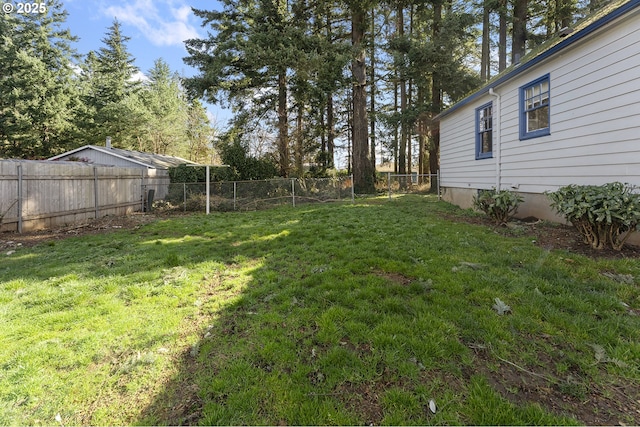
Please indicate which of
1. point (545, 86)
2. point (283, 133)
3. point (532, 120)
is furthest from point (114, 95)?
point (545, 86)

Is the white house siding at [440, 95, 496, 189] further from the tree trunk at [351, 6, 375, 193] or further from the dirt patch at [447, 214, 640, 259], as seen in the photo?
the tree trunk at [351, 6, 375, 193]

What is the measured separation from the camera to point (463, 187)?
10.7m

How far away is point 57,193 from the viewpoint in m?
8.92

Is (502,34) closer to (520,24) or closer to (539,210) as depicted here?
(520,24)

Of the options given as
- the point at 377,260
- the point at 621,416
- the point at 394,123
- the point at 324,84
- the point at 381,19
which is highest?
the point at 381,19

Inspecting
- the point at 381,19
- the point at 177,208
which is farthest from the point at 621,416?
the point at 381,19

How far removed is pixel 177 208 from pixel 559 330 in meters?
13.2

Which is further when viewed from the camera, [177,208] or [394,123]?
[394,123]

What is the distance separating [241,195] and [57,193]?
5978 millimetres

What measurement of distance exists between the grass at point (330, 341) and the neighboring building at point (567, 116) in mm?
2144

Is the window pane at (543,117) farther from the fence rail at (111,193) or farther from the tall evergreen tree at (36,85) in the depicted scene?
the tall evergreen tree at (36,85)

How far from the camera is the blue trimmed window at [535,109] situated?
21.9 feet

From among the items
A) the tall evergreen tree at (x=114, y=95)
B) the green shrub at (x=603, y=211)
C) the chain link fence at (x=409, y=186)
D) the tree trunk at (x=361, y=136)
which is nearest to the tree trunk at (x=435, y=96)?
the chain link fence at (x=409, y=186)

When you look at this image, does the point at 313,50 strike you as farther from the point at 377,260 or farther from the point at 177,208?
the point at 377,260
